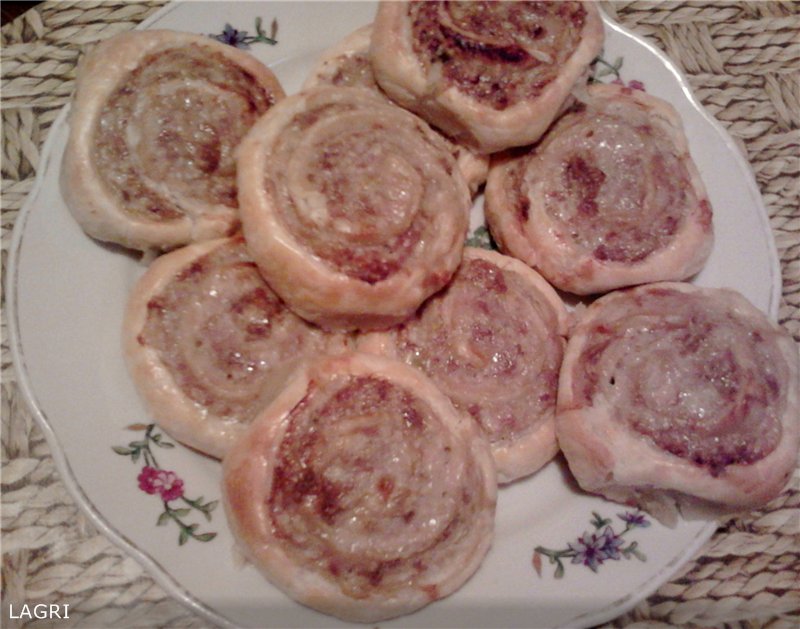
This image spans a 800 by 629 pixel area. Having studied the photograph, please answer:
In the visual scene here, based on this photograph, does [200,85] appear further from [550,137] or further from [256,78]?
[550,137]

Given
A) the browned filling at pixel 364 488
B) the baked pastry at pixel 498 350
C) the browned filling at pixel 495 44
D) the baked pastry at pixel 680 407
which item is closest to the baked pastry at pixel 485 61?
the browned filling at pixel 495 44

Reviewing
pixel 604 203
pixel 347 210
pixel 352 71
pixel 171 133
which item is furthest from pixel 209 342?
pixel 604 203

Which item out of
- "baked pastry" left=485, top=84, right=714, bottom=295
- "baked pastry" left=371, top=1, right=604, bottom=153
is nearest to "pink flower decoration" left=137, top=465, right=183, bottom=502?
"baked pastry" left=485, top=84, right=714, bottom=295

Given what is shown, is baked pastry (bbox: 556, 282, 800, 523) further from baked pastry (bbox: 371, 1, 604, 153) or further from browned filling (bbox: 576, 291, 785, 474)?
baked pastry (bbox: 371, 1, 604, 153)

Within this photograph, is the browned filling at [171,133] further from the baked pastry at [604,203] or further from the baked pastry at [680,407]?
the baked pastry at [680,407]

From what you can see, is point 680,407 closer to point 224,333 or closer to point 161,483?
point 224,333
